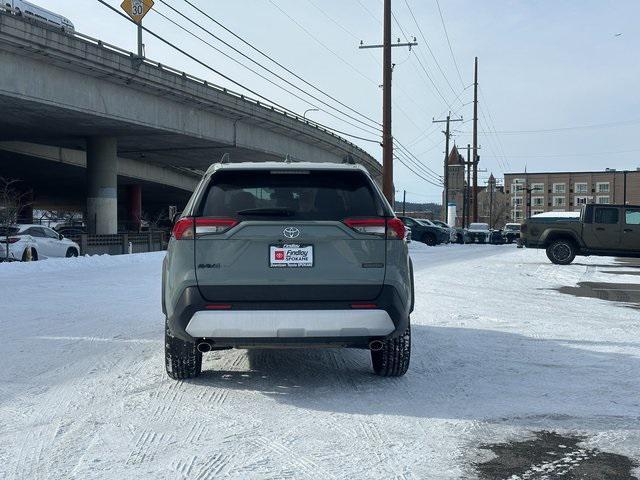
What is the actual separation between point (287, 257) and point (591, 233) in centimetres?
1894

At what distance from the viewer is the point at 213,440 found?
4.23m

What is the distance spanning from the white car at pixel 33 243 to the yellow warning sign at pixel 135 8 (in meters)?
7.73

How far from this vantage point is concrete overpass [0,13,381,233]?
23.5 metres

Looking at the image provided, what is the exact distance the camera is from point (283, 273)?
197 inches

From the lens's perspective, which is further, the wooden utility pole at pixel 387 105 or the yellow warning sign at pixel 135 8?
the wooden utility pole at pixel 387 105

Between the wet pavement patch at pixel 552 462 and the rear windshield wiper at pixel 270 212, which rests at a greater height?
the rear windshield wiper at pixel 270 212

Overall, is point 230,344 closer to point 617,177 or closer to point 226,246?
point 226,246

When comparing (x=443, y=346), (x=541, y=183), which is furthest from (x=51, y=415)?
(x=541, y=183)

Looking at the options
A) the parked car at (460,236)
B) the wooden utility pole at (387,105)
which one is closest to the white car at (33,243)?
the wooden utility pole at (387,105)

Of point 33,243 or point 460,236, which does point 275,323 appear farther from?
point 460,236

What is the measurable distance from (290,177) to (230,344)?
137 centimetres

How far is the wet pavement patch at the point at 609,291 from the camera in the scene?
1223 cm

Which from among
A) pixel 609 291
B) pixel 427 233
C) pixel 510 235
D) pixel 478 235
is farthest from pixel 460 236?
pixel 609 291

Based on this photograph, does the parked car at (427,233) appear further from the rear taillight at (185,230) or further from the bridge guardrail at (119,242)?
the rear taillight at (185,230)
